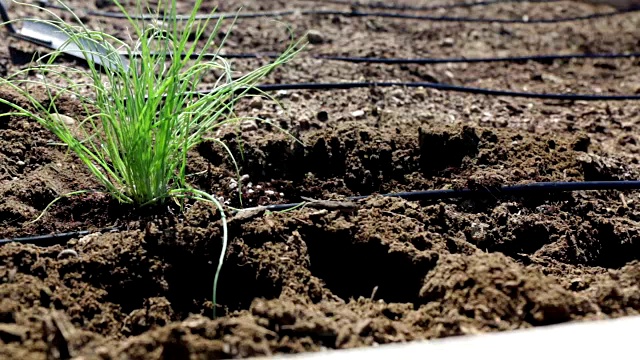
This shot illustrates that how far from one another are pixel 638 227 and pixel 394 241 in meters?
1.01

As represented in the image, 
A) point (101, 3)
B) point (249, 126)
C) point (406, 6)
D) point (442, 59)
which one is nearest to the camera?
point (249, 126)

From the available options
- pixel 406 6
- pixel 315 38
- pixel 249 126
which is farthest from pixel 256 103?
pixel 406 6

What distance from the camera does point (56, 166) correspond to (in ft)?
8.59

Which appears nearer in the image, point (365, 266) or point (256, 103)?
point (365, 266)

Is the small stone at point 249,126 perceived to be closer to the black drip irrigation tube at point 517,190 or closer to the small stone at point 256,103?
the small stone at point 256,103

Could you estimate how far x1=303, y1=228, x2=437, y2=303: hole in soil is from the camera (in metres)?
2.20

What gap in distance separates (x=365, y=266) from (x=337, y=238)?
0.42 feet

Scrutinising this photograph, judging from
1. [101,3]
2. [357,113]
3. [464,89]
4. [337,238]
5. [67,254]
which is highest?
[101,3]

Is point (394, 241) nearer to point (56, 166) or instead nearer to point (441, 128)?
point (441, 128)

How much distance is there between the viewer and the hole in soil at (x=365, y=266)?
2.20 m

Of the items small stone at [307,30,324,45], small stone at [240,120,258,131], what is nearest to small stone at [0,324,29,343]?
small stone at [240,120,258,131]

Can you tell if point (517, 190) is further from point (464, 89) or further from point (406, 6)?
point (406, 6)

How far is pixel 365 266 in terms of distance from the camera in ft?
7.54

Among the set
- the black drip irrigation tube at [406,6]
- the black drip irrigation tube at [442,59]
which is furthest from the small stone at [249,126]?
the black drip irrigation tube at [406,6]
